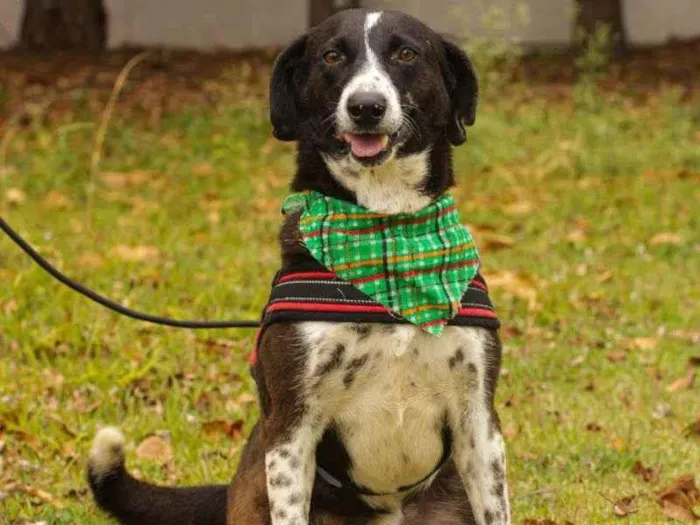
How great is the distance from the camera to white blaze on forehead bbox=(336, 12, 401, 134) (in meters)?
3.50

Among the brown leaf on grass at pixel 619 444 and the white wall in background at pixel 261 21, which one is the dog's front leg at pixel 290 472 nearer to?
the brown leaf on grass at pixel 619 444

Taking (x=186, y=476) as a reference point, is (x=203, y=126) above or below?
below

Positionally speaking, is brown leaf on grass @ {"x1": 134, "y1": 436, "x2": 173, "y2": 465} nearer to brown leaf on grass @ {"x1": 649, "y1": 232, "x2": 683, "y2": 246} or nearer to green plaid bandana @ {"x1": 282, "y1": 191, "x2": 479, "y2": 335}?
green plaid bandana @ {"x1": 282, "y1": 191, "x2": 479, "y2": 335}

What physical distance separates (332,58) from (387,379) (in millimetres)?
888

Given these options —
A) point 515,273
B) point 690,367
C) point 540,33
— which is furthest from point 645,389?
point 540,33

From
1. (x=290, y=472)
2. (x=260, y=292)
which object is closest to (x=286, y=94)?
(x=290, y=472)

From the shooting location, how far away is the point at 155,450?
16.6 feet

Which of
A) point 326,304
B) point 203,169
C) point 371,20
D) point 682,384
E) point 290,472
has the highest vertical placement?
point 371,20

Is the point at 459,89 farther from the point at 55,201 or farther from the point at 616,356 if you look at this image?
the point at 55,201

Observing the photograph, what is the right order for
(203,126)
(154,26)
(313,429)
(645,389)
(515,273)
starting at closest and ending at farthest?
(313,429)
(645,389)
(515,273)
(203,126)
(154,26)

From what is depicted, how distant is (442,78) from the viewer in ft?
12.4

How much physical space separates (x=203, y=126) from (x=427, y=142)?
9.03 m

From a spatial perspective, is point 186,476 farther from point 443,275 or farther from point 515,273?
point 515,273

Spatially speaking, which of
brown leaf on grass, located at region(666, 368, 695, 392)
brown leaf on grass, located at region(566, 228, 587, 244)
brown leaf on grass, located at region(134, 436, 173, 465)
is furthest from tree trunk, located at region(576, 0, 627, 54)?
brown leaf on grass, located at region(134, 436, 173, 465)
